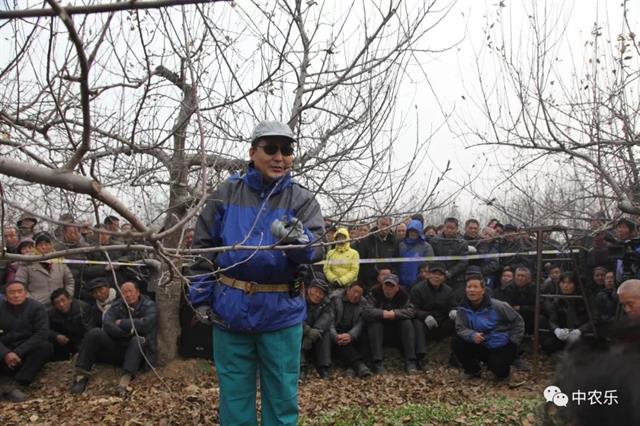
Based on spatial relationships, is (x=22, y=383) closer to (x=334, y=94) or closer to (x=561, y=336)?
(x=334, y=94)

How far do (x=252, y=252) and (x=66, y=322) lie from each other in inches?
206

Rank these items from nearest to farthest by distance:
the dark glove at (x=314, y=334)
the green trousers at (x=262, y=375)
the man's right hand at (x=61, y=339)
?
the green trousers at (x=262, y=375) → the man's right hand at (x=61, y=339) → the dark glove at (x=314, y=334)

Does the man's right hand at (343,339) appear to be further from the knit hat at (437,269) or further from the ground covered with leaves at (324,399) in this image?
the knit hat at (437,269)

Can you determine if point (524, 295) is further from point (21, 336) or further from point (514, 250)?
point (21, 336)

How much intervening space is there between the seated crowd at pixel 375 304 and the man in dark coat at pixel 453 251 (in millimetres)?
14

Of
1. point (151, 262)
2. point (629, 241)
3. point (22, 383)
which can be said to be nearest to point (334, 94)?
point (151, 262)

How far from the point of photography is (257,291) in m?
3.53

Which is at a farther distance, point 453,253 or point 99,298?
point 453,253

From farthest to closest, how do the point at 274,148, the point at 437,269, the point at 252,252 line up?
the point at 437,269, the point at 274,148, the point at 252,252

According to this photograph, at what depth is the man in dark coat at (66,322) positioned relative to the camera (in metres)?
7.78

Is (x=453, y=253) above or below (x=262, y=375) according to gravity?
above

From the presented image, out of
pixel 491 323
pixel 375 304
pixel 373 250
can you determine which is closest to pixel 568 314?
pixel 491 323

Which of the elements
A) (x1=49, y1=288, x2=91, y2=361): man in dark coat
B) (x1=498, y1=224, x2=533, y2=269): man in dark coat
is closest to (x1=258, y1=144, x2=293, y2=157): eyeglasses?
(x1=49, y1=288, x2=91, y2=361): man in dark coat

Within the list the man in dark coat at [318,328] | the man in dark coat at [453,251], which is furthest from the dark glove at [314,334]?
the man in dark coat at [453,251]
